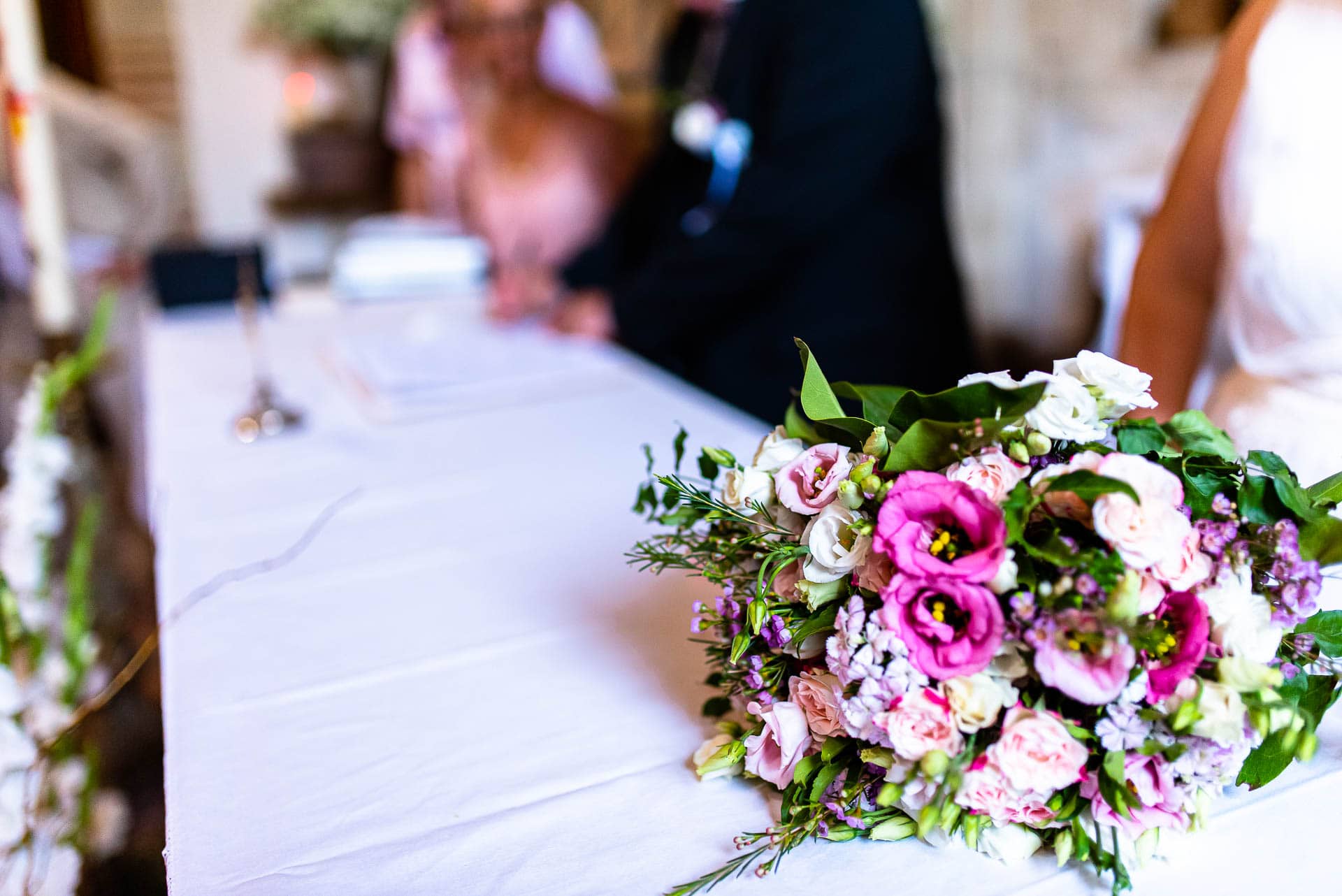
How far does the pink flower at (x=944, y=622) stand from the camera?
530mm

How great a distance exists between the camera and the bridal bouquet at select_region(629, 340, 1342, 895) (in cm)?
53

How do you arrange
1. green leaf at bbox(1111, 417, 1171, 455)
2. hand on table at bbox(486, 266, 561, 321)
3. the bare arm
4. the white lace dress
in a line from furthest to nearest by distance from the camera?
hand on table at bbox(486, 266, 561, 321), the bare arm, the white lace dress, green leaf at bbox(1111, 417, 1171, 455)

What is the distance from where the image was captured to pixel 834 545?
587mm

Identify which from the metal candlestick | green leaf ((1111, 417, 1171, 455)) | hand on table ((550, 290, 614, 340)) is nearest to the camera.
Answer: green leaf ((1111, 417, 1171, 455))

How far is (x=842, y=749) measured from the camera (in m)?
0.60

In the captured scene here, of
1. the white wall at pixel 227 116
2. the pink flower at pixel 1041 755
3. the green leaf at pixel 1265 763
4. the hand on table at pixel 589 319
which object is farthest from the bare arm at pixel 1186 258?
the white wall at pixel 227 116

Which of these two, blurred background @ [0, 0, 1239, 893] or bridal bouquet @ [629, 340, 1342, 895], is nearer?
bridal bouquet @ [629, 340, 1342, 895]

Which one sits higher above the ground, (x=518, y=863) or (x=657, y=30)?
(x=657, y=30)

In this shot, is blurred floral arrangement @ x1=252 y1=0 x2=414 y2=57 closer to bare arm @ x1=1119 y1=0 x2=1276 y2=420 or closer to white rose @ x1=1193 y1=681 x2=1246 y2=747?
bare arm @ x1=1119 y1=0 x2=1276 y2=420

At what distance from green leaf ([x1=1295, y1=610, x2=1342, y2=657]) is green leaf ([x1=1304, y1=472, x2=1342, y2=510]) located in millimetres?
64

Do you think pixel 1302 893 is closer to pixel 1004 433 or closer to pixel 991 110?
pixel 1004 433

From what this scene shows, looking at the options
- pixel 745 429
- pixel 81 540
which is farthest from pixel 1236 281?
pixel 81 540

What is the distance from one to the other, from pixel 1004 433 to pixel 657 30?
4.24m

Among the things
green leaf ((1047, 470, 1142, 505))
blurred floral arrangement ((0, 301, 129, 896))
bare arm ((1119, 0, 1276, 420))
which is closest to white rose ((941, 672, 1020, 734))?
green leaf ((1047, 470, 1142, 505))
